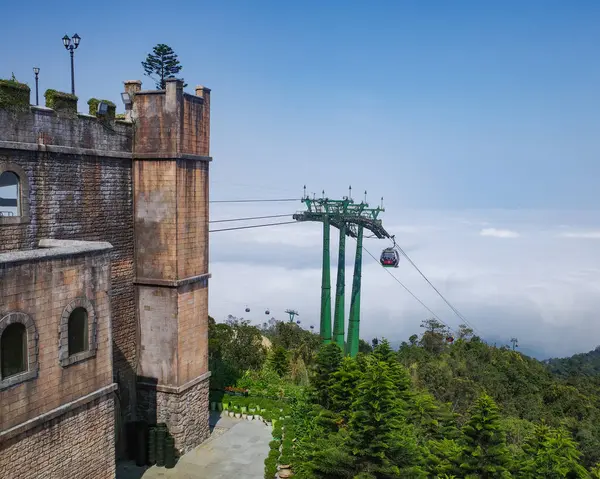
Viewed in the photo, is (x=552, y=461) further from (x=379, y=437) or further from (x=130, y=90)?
(x=130, y=90)

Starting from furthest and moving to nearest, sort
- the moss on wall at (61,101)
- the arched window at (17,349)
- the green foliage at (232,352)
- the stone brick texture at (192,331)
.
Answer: the green foliage at (232,352), the stone brick texture at (192,331), the moss on wall at (61,101), the arched window at (17,349)

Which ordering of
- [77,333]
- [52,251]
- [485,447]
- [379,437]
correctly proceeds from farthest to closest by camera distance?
[485,447], [379,437], [77,333], [52,251]

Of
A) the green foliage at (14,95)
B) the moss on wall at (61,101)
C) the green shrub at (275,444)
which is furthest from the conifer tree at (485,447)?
the green foliage at (14,95)

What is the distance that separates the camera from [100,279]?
1362 centimetres

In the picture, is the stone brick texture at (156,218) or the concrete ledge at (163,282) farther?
the concrete ledge at (163,282)

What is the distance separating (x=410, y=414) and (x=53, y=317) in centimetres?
1166

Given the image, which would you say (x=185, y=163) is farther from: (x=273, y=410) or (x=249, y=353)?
(x=249, y=353)

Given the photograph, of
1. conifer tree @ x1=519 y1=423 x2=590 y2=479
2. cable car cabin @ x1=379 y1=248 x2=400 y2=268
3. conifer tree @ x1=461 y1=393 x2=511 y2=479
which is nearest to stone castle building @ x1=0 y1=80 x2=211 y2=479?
conifer tree @ x1=461 y1=393 x2=511 y2=479

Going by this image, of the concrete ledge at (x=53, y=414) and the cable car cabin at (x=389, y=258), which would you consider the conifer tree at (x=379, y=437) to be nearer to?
the concrete ledge at (x=53, y=414)

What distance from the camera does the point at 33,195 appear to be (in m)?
14.1

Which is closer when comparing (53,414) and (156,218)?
(53,414)

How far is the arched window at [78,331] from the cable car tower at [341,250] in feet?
55.9

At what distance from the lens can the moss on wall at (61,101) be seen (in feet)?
47.8

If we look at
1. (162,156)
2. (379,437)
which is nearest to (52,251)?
(162,156)
